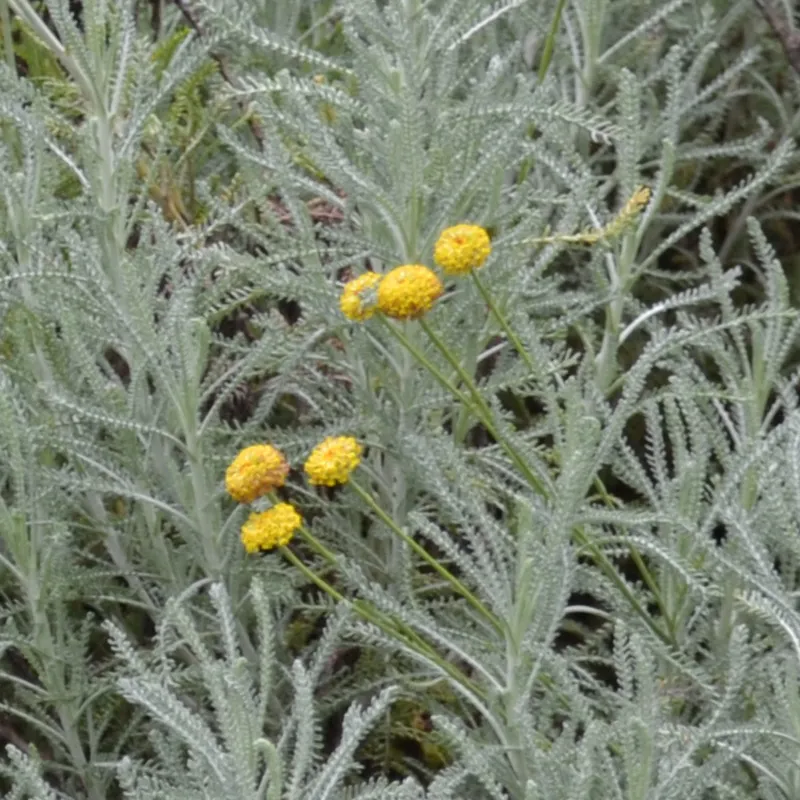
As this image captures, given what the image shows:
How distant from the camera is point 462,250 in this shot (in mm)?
1074

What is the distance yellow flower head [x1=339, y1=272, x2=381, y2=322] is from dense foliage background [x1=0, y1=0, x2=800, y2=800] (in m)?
0.06

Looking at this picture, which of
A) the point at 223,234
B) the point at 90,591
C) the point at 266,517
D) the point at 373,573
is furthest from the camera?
the point at 223,234

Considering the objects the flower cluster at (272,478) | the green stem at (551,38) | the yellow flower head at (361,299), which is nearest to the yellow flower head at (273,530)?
the flower cluster at (272,478)

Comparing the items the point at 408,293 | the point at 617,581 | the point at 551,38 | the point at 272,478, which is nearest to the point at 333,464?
the point at 272,478

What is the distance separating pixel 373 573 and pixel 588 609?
0.32 metres

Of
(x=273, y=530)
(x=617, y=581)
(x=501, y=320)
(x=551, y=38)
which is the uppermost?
(x=551, y=38)

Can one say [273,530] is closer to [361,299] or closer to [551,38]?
[361,299]

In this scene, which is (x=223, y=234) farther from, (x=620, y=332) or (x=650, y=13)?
(x=650, y=13)

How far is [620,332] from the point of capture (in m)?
1.39

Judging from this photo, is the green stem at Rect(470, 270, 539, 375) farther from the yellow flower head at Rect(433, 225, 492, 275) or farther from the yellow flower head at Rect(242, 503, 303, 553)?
the yellow flower head at Rect(242, 503, 303, 553)

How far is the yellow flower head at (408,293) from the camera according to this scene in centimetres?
104

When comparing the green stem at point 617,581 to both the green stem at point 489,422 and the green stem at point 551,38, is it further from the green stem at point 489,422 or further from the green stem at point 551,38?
the green stem at point 551,38

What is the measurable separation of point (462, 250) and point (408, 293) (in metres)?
0.07

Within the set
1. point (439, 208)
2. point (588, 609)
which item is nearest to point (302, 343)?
point (439, 208)
